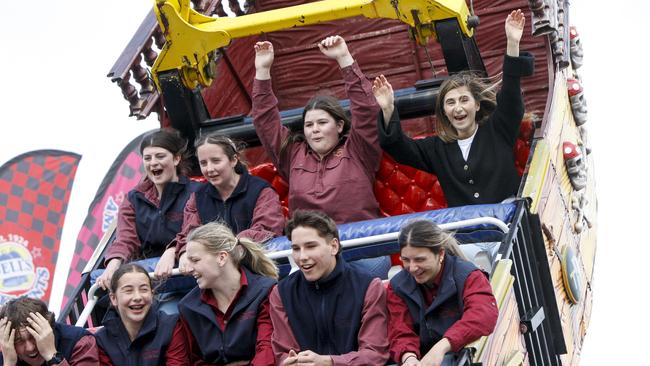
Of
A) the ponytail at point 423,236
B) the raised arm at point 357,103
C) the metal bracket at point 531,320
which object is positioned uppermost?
the raised arm at point 357,103

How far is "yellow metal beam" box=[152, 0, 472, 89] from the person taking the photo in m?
5.48

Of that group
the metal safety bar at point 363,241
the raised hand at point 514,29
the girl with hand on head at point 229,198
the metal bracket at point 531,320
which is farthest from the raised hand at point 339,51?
the metal bracket at point 531,320

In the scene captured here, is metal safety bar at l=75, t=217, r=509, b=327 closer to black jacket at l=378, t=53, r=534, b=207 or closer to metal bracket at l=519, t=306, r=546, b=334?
metal bracket at l=519, t=306, r=546, b=334

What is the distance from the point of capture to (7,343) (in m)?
4.46

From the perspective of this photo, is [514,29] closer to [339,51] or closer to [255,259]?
[339,51]

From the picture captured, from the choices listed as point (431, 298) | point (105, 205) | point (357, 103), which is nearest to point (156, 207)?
point (357, 103)

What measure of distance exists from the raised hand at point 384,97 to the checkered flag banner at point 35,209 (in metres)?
3.81

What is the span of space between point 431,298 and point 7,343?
4.05 feet

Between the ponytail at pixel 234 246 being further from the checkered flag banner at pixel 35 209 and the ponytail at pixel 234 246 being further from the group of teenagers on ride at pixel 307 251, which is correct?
the checkered flag banner at pixel 35 209

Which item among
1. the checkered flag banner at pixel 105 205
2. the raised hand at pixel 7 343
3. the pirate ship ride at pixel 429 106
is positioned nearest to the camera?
the raised hand at pixel 7 343

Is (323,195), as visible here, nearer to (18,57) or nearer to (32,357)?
(32,357)

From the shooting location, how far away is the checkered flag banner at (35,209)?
8.53 metres

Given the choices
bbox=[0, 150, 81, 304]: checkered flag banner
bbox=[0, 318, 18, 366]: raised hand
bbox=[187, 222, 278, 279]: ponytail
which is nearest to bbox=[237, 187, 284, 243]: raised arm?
bbox=[187, 222, 278, 279]: ponytail

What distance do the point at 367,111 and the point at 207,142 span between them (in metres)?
0.56
